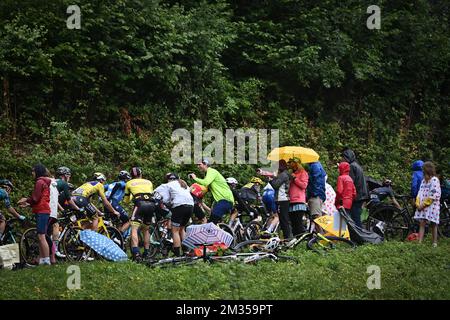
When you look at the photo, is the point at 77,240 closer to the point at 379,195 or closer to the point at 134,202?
the point at 134,202

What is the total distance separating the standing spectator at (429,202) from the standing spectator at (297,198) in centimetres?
269

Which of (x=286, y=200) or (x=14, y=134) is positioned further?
(x=14, y=134)

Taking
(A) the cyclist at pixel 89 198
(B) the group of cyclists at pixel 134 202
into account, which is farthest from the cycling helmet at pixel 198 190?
(A) the cyclist at pixel 89 198

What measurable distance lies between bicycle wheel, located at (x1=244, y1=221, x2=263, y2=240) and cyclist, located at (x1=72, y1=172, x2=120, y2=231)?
3087 mm

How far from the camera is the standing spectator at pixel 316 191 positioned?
17312mm

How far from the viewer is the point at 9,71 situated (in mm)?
20641

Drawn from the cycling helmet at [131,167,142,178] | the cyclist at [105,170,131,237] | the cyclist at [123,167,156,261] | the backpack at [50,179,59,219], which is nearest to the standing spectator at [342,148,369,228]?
the cyclist at [123,167,156,261]

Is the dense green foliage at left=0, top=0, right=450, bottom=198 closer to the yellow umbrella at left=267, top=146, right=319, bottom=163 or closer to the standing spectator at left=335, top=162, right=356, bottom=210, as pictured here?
the yellow umbrella at left=267, top=146, right=319, bottom=163

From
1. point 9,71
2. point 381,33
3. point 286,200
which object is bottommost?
point 286,200

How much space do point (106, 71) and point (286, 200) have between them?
326 inches

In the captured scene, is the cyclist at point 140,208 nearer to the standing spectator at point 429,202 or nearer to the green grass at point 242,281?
the green grass at point 242,281

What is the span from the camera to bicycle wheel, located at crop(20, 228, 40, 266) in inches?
574
